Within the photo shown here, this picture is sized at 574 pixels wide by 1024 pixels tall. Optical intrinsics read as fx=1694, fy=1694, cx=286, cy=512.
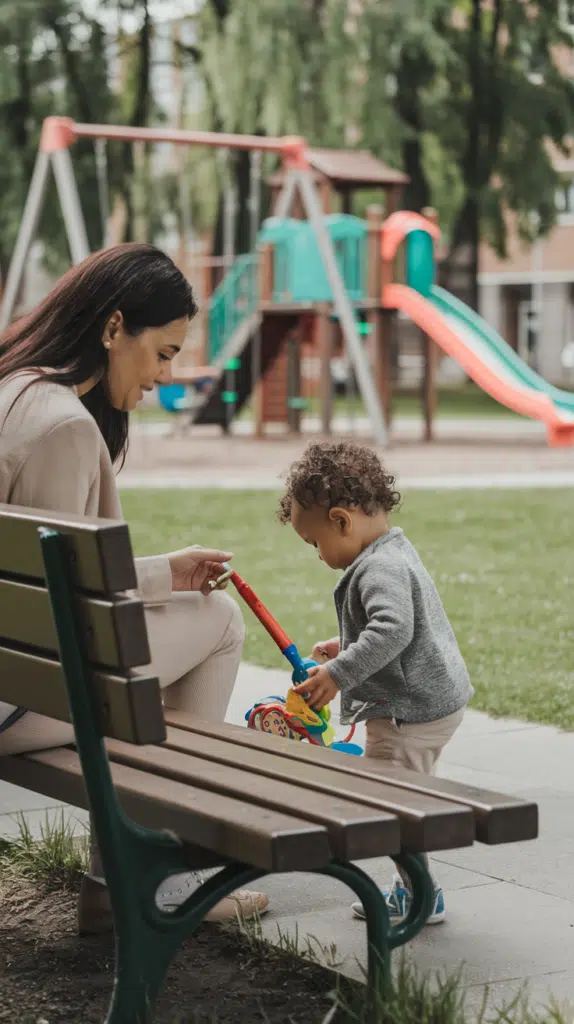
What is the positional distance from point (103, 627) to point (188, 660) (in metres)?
0.97

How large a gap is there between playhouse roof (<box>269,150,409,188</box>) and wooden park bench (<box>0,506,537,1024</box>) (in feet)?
67.9

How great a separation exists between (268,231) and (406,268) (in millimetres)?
1910

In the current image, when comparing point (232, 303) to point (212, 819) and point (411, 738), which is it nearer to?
point (411, 738)

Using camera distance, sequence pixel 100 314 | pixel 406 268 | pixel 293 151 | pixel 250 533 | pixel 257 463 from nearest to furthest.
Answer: pixel 100 314 → pixel 250 533 → pixel 257 463 → pixel 293 151 → pixel 406 268

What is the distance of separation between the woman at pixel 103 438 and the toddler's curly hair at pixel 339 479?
0.23 meters

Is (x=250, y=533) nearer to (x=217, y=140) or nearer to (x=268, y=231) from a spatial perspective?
(x=217, y=140)

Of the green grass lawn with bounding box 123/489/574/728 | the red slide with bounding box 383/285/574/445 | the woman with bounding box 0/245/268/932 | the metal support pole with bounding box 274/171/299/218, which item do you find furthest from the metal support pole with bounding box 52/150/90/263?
the woman with bounding box 0/245/268/932

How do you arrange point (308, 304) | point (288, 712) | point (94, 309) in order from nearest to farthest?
1. point (94, 309)
2. point (288, 712)
3. point (308, 304)

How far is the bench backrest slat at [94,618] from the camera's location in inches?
104

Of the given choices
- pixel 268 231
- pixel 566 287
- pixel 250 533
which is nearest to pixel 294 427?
pixel 268 231

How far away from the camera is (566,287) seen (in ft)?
184

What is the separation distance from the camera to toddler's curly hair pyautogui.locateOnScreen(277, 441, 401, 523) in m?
3.76

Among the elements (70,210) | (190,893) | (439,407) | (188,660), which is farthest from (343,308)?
(190,893)

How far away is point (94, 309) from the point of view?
3510 millimetres
